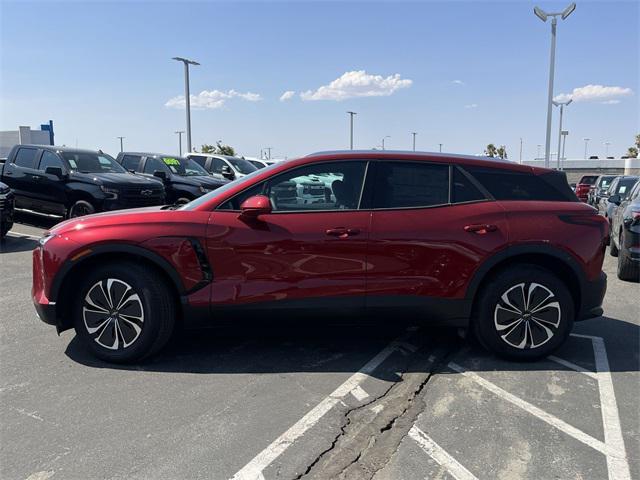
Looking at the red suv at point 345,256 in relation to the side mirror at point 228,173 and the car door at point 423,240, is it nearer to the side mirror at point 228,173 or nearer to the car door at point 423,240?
the car door at point 423,240

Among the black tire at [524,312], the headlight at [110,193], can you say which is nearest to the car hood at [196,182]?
the headlight at [110,193]

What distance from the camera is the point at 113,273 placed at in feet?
13.4

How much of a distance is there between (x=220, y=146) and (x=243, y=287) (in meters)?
59.5

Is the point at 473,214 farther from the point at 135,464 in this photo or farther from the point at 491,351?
the point at 135,464

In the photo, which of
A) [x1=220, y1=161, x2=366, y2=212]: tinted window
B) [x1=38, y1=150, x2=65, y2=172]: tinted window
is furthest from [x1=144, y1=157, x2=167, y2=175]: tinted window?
[x1=220, y1=161, x2=366, y2=212]: tinted window

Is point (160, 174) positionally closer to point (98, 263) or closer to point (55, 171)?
point (55, 171)

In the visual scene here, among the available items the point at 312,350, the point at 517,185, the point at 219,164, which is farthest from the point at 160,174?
the point at 517,185

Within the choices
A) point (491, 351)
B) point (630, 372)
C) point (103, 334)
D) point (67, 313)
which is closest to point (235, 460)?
point (103, 334)

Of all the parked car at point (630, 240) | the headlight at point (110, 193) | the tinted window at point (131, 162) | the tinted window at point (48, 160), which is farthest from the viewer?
the tinted window at point (131, 162)

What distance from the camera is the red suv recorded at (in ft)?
13.3

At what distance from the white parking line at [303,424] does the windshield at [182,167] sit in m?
10.8

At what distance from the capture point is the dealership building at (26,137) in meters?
45.6

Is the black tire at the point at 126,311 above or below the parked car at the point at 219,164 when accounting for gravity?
below

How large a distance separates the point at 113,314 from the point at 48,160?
8.77 m
